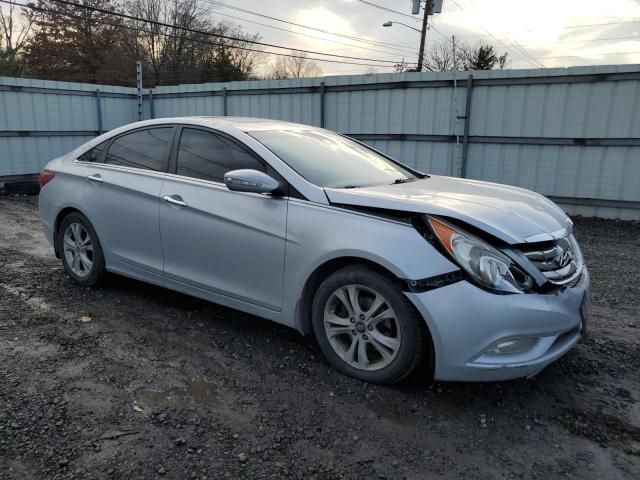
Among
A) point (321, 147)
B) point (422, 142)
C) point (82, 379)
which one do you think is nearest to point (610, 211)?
point (422, 142)

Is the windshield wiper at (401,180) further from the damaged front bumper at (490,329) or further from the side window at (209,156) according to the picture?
the damaged front bumper at (490,329)

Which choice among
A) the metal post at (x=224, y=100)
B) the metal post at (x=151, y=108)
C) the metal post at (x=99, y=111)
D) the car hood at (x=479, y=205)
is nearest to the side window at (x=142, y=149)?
the car hood at (x=479, y=205)

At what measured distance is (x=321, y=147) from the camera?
391cm

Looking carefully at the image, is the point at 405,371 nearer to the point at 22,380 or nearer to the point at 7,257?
the point at 22,380

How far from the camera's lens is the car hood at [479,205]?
110 inches

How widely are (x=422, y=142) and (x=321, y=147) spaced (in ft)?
21.2

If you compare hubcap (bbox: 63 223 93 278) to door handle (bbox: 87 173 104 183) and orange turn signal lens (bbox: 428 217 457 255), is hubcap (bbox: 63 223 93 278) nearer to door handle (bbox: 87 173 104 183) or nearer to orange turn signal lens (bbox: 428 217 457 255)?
door handle (bbox: 87 173 104 183)

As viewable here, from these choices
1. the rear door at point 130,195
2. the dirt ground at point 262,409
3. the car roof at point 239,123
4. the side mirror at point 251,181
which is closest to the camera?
the dirt ground at point 262,409

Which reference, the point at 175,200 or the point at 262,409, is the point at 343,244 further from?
the point at 175,200

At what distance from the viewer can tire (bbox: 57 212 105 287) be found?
4557mm

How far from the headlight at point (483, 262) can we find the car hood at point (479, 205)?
0.27 feet

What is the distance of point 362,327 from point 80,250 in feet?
9.87

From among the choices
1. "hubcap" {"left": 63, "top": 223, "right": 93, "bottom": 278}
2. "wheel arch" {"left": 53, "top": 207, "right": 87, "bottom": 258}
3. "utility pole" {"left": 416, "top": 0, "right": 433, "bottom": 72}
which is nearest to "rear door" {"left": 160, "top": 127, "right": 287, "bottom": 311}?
"hubcap" {"left": 63, "top": 223, "right": 93, "bottom": 278}

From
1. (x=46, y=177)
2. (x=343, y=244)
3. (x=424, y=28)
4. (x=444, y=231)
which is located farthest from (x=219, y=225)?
(x=424, y=28)
